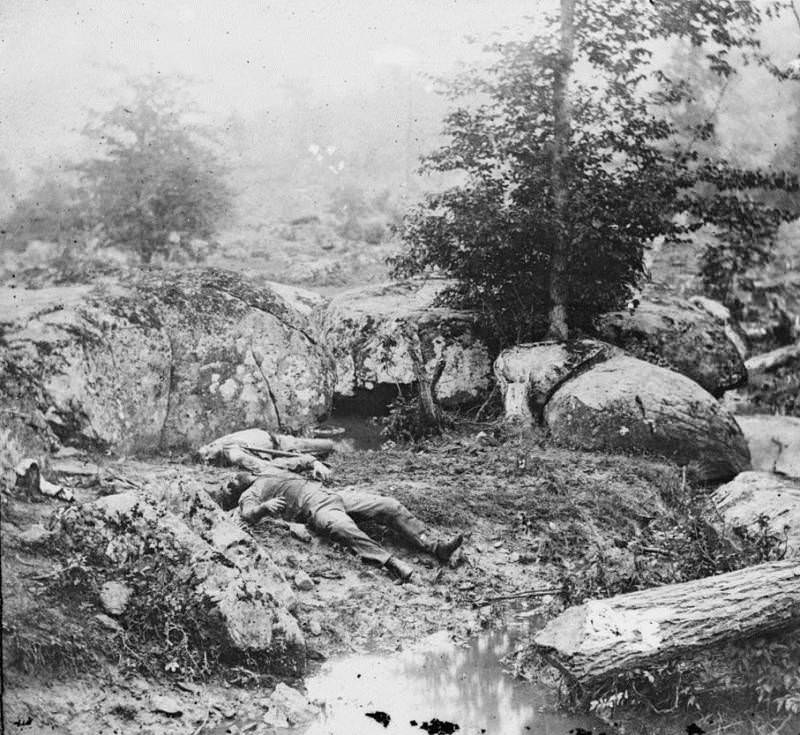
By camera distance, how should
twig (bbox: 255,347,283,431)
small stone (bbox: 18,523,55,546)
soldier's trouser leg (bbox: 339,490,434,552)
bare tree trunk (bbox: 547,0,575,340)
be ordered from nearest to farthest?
small stone (bbox: 18,523,55,546), soldier's trouser leg (bbox: 339,490,434,552), twig (bbox: 255,347,283,431), bare tree trunk (bbox: 547,0,575,340)

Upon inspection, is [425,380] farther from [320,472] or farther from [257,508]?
[257,508]

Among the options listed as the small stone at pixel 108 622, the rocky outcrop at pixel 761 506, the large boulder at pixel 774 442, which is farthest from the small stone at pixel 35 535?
the large boulder at pixel 774 442

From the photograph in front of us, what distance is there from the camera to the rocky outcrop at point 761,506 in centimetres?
538

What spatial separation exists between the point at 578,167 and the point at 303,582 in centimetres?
481

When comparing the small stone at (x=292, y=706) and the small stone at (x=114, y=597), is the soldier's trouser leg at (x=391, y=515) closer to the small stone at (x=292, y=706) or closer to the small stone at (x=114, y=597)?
the small stone at (x=292, y=706)

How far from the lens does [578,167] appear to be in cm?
725

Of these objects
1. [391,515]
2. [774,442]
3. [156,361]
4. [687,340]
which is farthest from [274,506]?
[687,340]

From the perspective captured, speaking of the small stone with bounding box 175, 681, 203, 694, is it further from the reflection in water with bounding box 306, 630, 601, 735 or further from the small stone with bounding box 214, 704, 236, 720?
the reflection in water with bounding box 306, 630, 601, 735

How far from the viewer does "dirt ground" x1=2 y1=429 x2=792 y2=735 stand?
353 centimetres

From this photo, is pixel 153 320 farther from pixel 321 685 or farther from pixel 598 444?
pixel 598 444

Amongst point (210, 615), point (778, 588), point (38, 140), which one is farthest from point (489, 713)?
point (38, 140)

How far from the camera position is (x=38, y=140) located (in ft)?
15.8

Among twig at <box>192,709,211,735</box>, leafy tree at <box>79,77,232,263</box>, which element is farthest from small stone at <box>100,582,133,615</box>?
leafy tree at <box>79,77,232,263</box>

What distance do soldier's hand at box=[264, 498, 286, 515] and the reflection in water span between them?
108 centimetres
